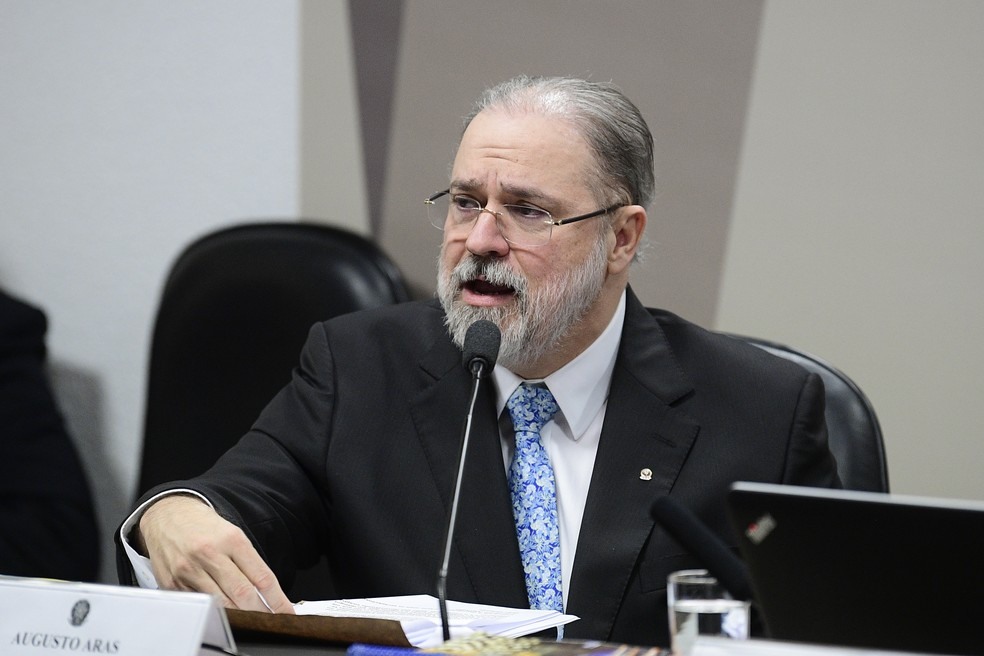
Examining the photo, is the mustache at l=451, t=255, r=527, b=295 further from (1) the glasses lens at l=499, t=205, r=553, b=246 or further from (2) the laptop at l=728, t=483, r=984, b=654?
(2) the laptop at l=728, t=483, r=984, b=654

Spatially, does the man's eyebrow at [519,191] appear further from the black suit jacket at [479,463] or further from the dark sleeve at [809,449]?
the dark sleeve at [809,449]

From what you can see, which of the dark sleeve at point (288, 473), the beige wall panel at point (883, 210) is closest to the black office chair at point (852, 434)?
the beige wall panel at point (883, 210)

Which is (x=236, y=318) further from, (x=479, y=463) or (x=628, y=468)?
(x=628, y=468)

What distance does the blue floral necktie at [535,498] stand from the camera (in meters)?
1.76

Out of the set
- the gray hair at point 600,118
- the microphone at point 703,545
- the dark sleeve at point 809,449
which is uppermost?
the gray hair at point 600,118

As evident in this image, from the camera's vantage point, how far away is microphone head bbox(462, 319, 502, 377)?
1503 millimetres

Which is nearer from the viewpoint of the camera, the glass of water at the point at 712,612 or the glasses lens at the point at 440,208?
the glass of water at the point at 712,612

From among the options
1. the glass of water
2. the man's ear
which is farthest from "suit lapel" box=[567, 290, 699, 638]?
the glass of water

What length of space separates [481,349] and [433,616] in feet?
1.21

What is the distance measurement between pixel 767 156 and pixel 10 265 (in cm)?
212

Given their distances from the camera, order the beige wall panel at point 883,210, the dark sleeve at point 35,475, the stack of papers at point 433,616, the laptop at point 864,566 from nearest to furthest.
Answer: the laptop at point 864,566
the stack of papers at point 433,616
the beige wall panel at point 883,210
the dark sleeve at point 35,475

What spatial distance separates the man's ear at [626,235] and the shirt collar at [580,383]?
0.13m

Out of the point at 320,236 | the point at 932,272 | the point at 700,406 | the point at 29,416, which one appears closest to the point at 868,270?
the point at 932,272

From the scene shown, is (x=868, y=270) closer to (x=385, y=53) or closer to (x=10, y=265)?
(x=385, y=53)
